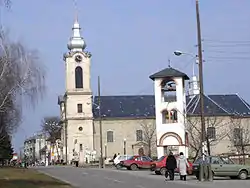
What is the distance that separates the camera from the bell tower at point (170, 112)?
78.6 meters

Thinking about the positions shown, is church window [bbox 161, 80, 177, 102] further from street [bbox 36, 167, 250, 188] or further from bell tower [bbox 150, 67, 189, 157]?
street [bbox 36, 167, 250, 188]

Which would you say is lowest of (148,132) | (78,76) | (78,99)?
(148,132)

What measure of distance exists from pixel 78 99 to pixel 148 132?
15.5 meters

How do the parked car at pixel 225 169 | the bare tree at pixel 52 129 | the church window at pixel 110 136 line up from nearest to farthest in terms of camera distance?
the parked car at pixel 225 169, the church window at pixel 110 136, the bare tree at pixel 52 129

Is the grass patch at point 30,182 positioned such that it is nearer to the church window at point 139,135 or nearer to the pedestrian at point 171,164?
the pedestrian at point 171,164

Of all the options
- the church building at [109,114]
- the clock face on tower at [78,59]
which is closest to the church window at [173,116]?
the church building at [109,114]

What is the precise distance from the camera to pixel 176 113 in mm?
80938

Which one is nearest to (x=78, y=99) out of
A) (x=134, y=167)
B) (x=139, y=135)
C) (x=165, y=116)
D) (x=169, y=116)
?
(x=139, y=135)

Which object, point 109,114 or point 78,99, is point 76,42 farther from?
point 109,114

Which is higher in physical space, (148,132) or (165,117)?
(165,117)

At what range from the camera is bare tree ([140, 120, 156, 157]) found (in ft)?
361

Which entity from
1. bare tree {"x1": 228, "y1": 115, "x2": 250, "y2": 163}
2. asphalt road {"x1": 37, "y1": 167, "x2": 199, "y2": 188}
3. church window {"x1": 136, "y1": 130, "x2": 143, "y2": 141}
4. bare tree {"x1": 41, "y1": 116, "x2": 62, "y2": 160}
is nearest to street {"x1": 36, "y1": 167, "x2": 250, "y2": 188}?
asphalt road {"x1": 37, "y1": 167, "x2": 199, "y2": 188}

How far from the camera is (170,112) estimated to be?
80.6 metres

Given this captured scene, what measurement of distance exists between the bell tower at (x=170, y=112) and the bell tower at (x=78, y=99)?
26068mm
